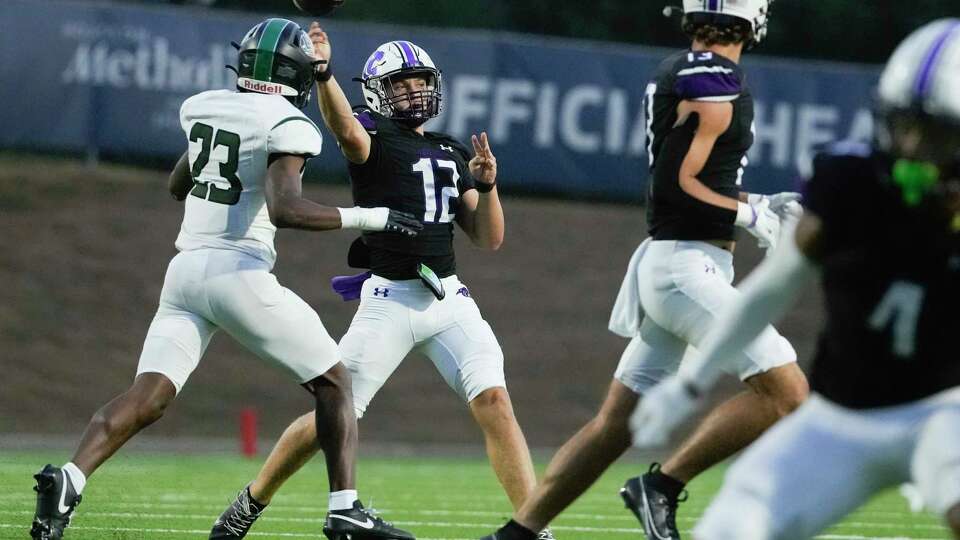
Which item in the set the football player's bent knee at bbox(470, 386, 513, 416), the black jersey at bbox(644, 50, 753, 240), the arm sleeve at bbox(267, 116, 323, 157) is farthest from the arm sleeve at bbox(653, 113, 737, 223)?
the arm sleeve at bbox(267, 116, 323, 157)

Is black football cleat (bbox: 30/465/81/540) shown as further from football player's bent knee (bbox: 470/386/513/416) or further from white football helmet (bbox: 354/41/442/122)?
white football helmet (bbox: 354/41/442/122)

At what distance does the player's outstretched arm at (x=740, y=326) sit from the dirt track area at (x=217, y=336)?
40.4 ft

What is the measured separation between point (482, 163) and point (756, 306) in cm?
304

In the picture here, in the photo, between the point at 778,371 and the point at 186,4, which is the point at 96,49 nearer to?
the point at 186,4

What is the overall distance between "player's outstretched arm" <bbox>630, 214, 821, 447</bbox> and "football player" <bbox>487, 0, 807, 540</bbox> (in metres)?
1.72

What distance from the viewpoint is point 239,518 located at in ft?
20.6

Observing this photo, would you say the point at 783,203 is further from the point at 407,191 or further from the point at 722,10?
the point at 407,191

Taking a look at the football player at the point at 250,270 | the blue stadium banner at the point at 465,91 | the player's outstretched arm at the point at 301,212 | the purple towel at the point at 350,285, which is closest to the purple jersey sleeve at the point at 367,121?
the purple towel at the point at 350,285

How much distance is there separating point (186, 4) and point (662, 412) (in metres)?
16.2

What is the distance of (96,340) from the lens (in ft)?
52.2

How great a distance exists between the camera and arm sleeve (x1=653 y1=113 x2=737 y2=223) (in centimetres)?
576

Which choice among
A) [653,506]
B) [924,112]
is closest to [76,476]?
[653,506]

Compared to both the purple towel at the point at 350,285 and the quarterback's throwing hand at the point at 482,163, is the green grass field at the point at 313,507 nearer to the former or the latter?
the purple towel at the point at 350,285

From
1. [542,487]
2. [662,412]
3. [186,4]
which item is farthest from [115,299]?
[662,412]
